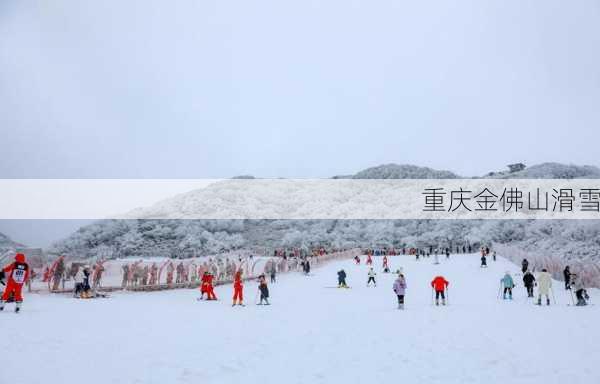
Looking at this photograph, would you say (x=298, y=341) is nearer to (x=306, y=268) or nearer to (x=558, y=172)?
(x=306, y=268)

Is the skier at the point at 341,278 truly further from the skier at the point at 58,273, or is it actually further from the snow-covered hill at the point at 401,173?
the snow-covered hill at the point at 401,173

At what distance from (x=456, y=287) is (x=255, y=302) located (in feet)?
36.1

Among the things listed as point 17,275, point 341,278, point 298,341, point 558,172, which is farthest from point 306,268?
point 558,172

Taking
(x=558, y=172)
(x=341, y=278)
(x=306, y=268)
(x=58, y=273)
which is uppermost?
(x=558, y=172)

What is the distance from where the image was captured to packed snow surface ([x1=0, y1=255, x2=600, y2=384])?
29.6 feet

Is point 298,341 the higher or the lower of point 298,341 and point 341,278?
the higher

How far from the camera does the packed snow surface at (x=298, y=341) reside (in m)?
9.01

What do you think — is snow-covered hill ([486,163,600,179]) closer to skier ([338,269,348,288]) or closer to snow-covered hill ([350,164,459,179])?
snow-covered hill ([350,164,459,179])

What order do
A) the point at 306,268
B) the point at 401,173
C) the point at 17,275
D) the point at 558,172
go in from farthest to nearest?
the point at 401,173 < the point at 558,172 < the point at 306,268 < the point at 17,275

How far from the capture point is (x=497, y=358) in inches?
408

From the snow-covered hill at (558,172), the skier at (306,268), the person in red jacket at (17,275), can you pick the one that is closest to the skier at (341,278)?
the skier at (306,268)

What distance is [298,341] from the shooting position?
12.3 m

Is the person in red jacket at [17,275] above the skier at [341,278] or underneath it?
above

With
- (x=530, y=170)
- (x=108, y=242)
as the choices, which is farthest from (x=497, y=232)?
(x=108, y=242)
